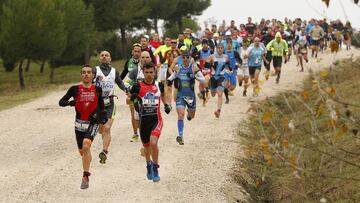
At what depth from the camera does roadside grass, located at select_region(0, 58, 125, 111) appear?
97.3ft

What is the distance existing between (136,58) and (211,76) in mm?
4829

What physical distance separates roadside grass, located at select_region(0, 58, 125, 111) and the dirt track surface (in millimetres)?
9003

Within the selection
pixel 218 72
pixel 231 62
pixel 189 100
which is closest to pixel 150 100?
pixel 189 100

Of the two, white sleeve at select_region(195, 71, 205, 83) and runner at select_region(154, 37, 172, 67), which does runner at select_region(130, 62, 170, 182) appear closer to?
white sleeve at select_region(195, 71, 205, 83)

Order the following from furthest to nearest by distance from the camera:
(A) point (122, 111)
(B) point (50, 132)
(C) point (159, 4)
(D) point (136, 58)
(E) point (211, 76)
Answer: (C) point (159, 4)
(A) point (122, 111)
(E) point (211, 76)
(B) point (50, 132)
(D) point (136, 58)

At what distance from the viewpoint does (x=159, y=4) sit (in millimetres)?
53500

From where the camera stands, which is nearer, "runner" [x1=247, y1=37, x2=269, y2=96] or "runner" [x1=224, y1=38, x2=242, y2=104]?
"runner" [x1=224, y1=38, x2=242, y2=104]

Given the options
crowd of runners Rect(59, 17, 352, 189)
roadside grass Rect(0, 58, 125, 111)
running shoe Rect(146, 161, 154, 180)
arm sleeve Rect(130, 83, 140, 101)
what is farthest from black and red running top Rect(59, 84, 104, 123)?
roadside grass Rect(0, 58, 125, 111)

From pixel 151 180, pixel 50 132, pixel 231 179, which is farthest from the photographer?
pixel 50 132

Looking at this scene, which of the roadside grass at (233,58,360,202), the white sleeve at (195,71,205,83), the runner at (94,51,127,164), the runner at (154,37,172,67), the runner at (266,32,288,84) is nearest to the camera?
the roadside grass at (233,58,360,202)

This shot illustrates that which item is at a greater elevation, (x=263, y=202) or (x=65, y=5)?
(x=65, y=5)

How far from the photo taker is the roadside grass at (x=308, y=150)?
4645 mm

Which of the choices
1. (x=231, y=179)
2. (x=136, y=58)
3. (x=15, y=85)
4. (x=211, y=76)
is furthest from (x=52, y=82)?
(x=231, y=179)

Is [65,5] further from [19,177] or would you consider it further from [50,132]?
[19,177]
